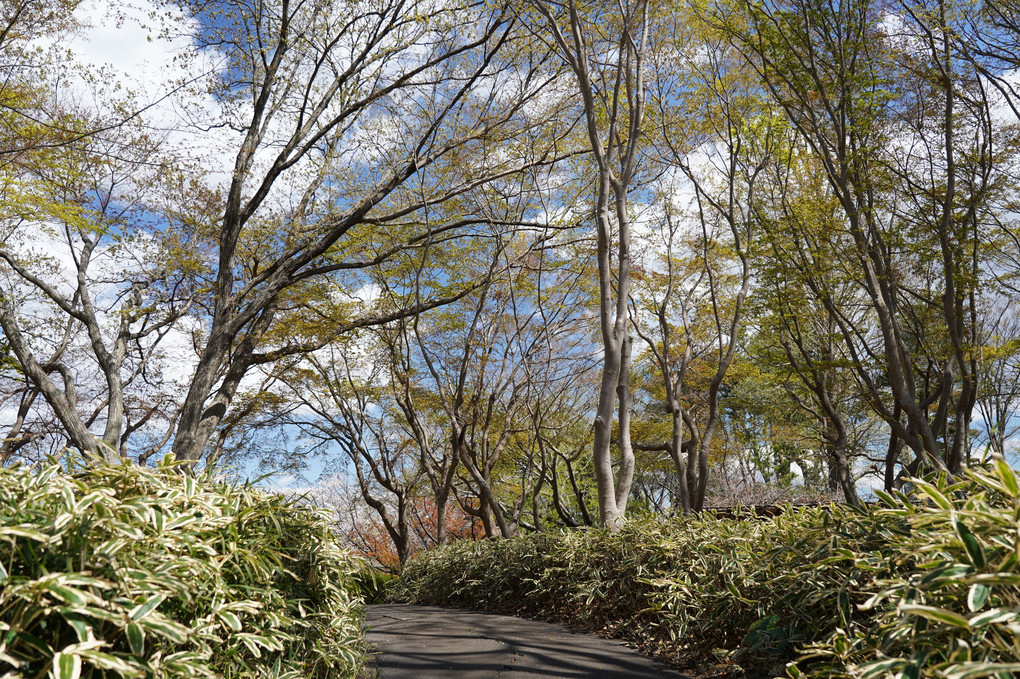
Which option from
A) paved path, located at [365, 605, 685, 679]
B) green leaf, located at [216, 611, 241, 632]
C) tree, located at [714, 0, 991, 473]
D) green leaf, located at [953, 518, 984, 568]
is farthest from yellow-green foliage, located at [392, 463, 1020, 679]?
tree, located at [714, 0, 991, 473]

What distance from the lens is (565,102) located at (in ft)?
31.1

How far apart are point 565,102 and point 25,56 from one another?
304 inches

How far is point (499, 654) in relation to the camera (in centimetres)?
416

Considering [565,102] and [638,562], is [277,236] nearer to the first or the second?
[565,102]

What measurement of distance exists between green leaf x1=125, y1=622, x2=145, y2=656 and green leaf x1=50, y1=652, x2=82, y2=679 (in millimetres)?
164

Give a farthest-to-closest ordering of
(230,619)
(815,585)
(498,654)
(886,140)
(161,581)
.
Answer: (886,140) → (498,654) → (815,585) → (230,619) → (161,581)

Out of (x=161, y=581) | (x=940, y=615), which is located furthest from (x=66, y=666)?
(x=940, y=615)

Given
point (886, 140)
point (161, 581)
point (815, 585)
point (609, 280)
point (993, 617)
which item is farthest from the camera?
point (886, 140)

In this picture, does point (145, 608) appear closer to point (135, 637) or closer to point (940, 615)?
point (135, 637)

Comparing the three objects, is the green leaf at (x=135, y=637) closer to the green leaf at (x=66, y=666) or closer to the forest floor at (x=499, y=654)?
the green leaf at (x=66, y=666)

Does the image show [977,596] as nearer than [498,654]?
Yes

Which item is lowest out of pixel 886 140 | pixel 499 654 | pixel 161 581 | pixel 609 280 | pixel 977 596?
pixel 499 654

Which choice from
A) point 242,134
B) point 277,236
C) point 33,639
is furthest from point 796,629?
point 277,236

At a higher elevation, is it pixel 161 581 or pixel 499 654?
pixel 161 581
